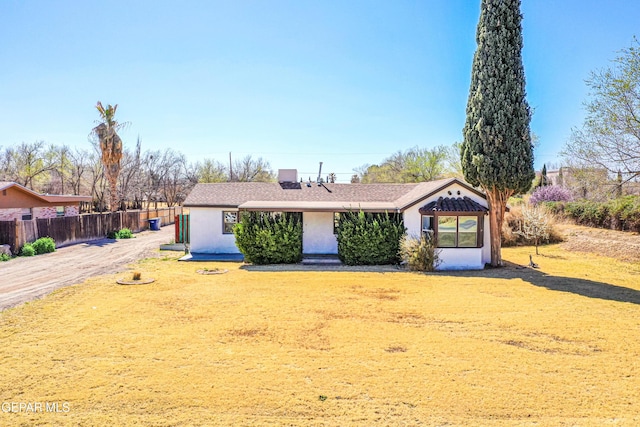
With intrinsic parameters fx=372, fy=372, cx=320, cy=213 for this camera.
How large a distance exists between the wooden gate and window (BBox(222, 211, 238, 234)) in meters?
2.90

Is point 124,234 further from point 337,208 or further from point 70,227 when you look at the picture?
point 337,208

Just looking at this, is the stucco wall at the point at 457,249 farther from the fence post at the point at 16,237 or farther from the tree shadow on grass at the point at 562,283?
the fence post at the point at 16,237

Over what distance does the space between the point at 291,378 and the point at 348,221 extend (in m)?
10.7

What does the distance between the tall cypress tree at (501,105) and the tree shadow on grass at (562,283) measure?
129 inches

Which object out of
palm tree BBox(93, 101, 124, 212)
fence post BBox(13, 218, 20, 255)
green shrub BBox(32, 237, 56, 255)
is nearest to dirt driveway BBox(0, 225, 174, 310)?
green shrub BBox(32, 237, 56, 255)

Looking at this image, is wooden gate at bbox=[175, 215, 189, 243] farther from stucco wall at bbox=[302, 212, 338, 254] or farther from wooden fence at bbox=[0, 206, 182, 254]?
stucco wall at bbox=[302, 212, 338, 254]

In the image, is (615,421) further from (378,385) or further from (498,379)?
(378,385)

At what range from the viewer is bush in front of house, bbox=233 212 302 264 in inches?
624

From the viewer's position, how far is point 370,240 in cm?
1574

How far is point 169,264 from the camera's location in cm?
1603

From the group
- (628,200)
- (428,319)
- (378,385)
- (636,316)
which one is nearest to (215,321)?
(378,385)

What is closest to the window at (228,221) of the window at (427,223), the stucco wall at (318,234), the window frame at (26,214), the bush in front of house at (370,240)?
the stucco wall at (318,234)

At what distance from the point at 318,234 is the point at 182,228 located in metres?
8.10

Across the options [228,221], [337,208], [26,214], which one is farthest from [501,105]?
[26,214]
